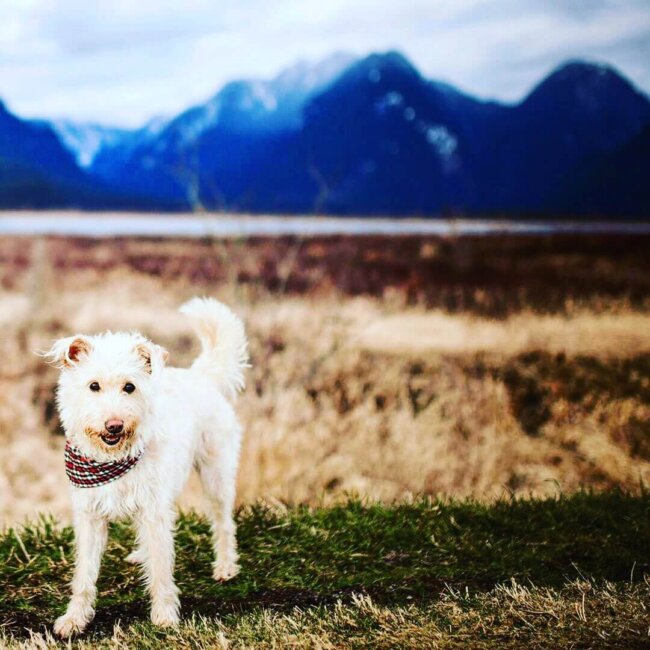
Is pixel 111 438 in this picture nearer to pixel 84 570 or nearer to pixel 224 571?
pixel 84 570

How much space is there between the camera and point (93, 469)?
3.20 metres

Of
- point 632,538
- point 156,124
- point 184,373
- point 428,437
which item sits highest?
point 156,124

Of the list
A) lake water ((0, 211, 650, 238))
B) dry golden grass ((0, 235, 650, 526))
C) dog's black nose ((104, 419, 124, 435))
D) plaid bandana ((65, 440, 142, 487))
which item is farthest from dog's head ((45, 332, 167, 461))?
lake water ((0, 211, 650, 238))

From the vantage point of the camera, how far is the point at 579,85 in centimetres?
1950

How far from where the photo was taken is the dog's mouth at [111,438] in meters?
2.90

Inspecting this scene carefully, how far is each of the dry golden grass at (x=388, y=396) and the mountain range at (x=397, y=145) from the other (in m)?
6.25

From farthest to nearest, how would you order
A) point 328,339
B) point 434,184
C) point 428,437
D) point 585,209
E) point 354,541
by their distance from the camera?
1. point 434,184
2. point 585,209
3. point 328,339
4. point 428,437
5. point 354,541

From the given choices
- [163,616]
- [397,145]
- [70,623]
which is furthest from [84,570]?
[397,145]

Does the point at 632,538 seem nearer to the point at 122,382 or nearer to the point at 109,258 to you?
the point at 122,382

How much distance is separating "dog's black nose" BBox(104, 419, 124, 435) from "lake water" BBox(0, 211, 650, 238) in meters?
16.1

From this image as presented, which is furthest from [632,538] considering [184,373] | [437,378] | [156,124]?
[156,124]

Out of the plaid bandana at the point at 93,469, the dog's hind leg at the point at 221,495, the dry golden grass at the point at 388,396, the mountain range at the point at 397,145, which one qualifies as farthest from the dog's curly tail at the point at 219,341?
the mountain range at the point at 397,145

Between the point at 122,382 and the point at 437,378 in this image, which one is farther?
the point at 437,378

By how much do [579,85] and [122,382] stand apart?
19323 millimetres
